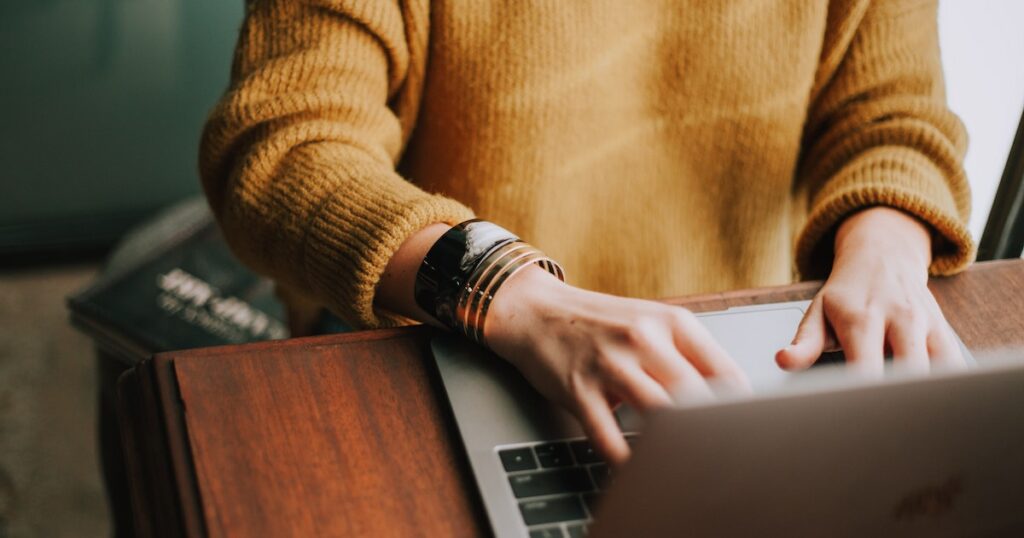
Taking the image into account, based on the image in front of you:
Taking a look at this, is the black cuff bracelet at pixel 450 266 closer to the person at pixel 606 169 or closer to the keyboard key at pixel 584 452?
the person at pixel 606 169

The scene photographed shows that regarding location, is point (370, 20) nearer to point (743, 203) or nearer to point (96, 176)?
point (743, 203)

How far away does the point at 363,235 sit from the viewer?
0.56 meters

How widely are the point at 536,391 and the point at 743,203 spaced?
0.46 meters

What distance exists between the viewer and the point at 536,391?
50cm

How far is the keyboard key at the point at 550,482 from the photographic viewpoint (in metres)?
0.44

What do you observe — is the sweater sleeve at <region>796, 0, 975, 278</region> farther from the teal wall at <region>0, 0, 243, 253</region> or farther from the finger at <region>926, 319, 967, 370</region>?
the teal wall at <region>0, 0, 243, 253</region>

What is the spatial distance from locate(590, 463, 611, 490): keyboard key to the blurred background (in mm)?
1206

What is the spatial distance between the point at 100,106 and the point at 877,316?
1659 mm

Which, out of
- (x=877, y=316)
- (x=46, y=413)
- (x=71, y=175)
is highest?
(x=877, y=316)

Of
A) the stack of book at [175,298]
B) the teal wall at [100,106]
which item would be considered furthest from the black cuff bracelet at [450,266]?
the teal wall at [100,106]

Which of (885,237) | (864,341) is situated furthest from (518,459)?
(885,237)

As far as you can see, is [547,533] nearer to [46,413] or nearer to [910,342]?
[910,342]

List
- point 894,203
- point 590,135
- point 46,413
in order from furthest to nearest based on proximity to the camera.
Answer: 1. point 46,413
2. point 590,135
3. point 894,203

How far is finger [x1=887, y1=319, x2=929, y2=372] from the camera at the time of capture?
0.53 m
